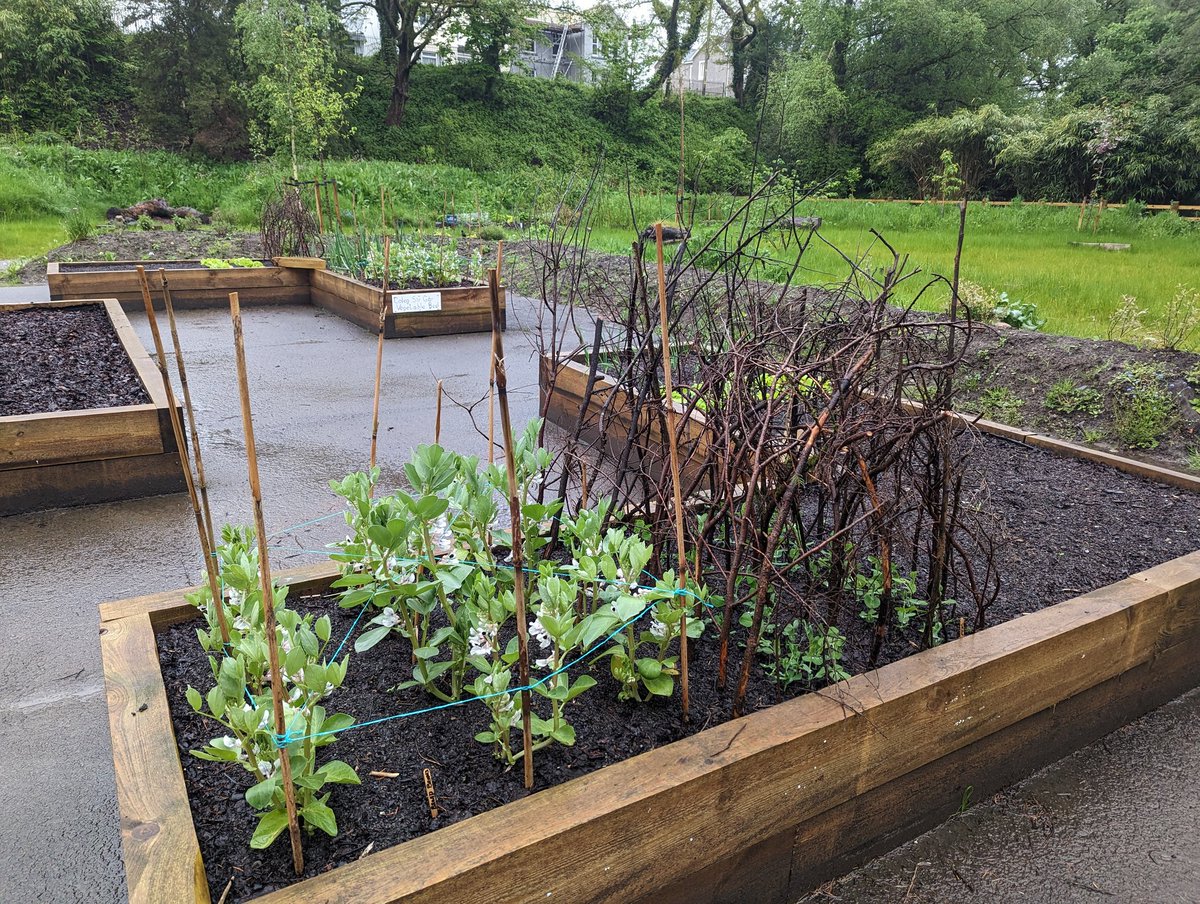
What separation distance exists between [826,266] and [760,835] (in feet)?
27.4

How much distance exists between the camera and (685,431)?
2789mm

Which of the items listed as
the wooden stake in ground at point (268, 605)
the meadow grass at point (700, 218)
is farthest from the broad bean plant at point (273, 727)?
the meadow grass at point (700, 218)

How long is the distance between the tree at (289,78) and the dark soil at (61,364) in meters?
9.97

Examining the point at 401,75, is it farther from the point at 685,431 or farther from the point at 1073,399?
the point at 685,431

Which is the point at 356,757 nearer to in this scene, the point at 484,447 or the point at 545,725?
the point at 545,725

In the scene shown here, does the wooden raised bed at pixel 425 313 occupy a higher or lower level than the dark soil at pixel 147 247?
lower

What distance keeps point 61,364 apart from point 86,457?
1578mm

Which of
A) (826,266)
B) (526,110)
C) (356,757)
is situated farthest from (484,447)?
(526,110)

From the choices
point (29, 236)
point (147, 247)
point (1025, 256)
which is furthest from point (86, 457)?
point (29, 236)

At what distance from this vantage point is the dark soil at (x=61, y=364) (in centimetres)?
392

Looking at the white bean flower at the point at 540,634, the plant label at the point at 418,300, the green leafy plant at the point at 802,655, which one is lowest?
the green leafy plant at the point at 802,655

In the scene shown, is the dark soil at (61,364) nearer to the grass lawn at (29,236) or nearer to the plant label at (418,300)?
the plant label at (418,300)

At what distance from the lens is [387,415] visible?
A: 16.5 feet

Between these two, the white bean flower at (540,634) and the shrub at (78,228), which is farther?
the shrub at (78,228)
